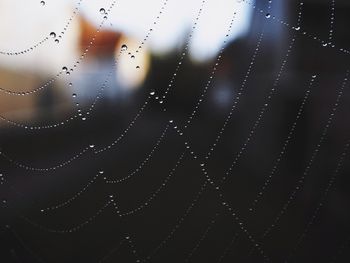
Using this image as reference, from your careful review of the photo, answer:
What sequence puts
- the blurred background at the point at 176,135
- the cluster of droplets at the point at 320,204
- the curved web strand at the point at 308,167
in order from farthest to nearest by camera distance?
the curved web strand at the point at 308,167
the cluster of droplets at the point at 320,204
the blurred background at the point at 176,135

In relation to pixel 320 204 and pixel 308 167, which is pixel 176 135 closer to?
pixel 308 167

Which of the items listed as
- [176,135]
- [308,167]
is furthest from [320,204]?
[176,135]

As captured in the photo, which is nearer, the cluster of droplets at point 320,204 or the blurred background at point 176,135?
the blurred background at point 176,135

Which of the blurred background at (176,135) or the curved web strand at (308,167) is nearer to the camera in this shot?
the blurred background at (176,135)

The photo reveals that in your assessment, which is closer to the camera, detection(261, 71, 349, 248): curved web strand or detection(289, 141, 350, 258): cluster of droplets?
detection(289, 141, 350, 258): cluster of droplets

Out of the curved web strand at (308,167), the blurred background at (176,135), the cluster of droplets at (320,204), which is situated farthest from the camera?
the curved web strand at (308,167)

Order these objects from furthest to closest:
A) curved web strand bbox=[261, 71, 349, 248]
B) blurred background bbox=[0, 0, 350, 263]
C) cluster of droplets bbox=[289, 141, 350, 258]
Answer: curved web strand bbox=[261, 71, 349, 248] < cluster of droplets bbox=[289, 141, 350, 258] < blurred background bbox=[0, 0, 350, 263]

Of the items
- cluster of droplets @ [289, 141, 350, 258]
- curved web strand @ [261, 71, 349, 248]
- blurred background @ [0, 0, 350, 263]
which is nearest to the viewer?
blurred background @ [0, 0, 350, 263]

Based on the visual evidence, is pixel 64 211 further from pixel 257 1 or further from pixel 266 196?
pixel 257 1

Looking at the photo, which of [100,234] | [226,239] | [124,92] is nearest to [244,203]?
[226,239]
